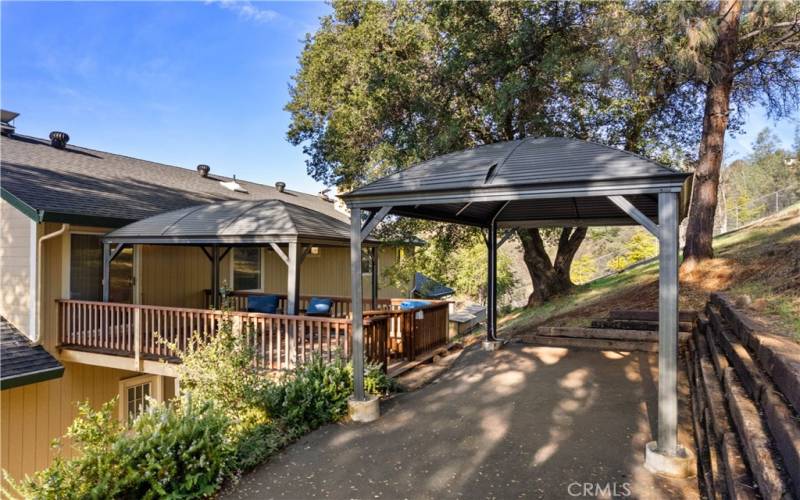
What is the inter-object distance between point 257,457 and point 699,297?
842cm

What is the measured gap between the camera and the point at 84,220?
8445mm

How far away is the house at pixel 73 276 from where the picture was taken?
7.74 m

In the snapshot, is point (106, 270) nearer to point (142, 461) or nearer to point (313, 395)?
point (313, 395)

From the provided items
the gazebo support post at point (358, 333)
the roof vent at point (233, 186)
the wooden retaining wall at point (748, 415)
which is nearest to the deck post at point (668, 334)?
the wooden retaining wall at point (748, 415)

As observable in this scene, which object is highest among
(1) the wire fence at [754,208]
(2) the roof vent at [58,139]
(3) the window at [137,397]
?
(1) the wire fence at [754,208]

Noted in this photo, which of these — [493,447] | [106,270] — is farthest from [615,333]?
[106,270]

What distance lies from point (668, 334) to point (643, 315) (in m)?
5.10

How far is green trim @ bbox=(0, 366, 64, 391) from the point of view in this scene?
6864mm

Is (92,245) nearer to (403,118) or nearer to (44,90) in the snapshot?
(403,118)

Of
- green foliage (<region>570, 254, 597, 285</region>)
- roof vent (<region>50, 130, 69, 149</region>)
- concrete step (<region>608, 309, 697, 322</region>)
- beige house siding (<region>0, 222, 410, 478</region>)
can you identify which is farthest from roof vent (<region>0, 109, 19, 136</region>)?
green foliage (<region>570, 254, 597, 285</region>)

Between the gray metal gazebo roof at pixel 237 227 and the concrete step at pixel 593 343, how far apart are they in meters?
4.22

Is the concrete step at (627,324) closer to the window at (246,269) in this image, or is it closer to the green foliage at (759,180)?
the window at (246,269)

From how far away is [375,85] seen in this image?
1095 cm

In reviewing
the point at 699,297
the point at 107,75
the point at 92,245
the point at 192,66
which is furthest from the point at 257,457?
the point at 107,75
